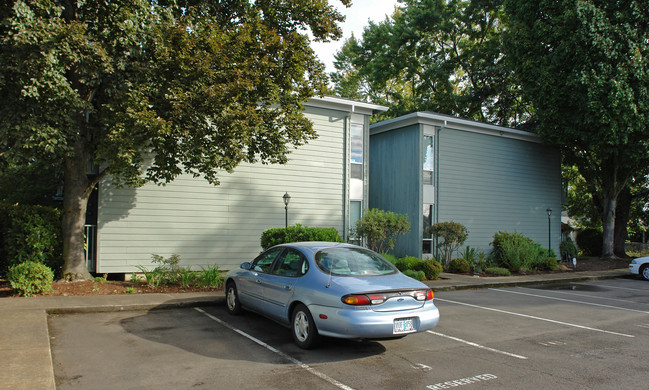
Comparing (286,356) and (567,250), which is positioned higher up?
(567,250)

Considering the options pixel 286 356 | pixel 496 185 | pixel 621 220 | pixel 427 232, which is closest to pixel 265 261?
pixel 286 356

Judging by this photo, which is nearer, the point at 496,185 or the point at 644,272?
the point at 644,272

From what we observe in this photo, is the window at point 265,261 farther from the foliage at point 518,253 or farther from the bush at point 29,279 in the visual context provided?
the foliage at point 518,253

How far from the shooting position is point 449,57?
31469 mm

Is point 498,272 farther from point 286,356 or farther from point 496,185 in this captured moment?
point 286,356

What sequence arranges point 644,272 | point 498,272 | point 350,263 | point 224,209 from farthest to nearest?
point 644,272 → point 498,272 → point 224,209 → point 350,263

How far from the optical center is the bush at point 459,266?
671 inches

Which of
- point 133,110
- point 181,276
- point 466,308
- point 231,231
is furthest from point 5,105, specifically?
point 466,308

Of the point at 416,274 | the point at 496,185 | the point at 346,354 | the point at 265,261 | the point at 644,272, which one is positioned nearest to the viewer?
the point at 346,354

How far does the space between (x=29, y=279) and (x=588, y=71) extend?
67.5 feet

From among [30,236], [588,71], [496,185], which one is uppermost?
[588,71]

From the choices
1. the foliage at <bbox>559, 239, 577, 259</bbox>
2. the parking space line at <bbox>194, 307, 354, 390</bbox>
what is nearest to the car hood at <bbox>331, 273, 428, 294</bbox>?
the parking space line at <bbox>194, 307, 354, 390</bbox>

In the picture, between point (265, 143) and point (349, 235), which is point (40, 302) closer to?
point (265, 143)

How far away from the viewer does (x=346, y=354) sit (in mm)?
6234
